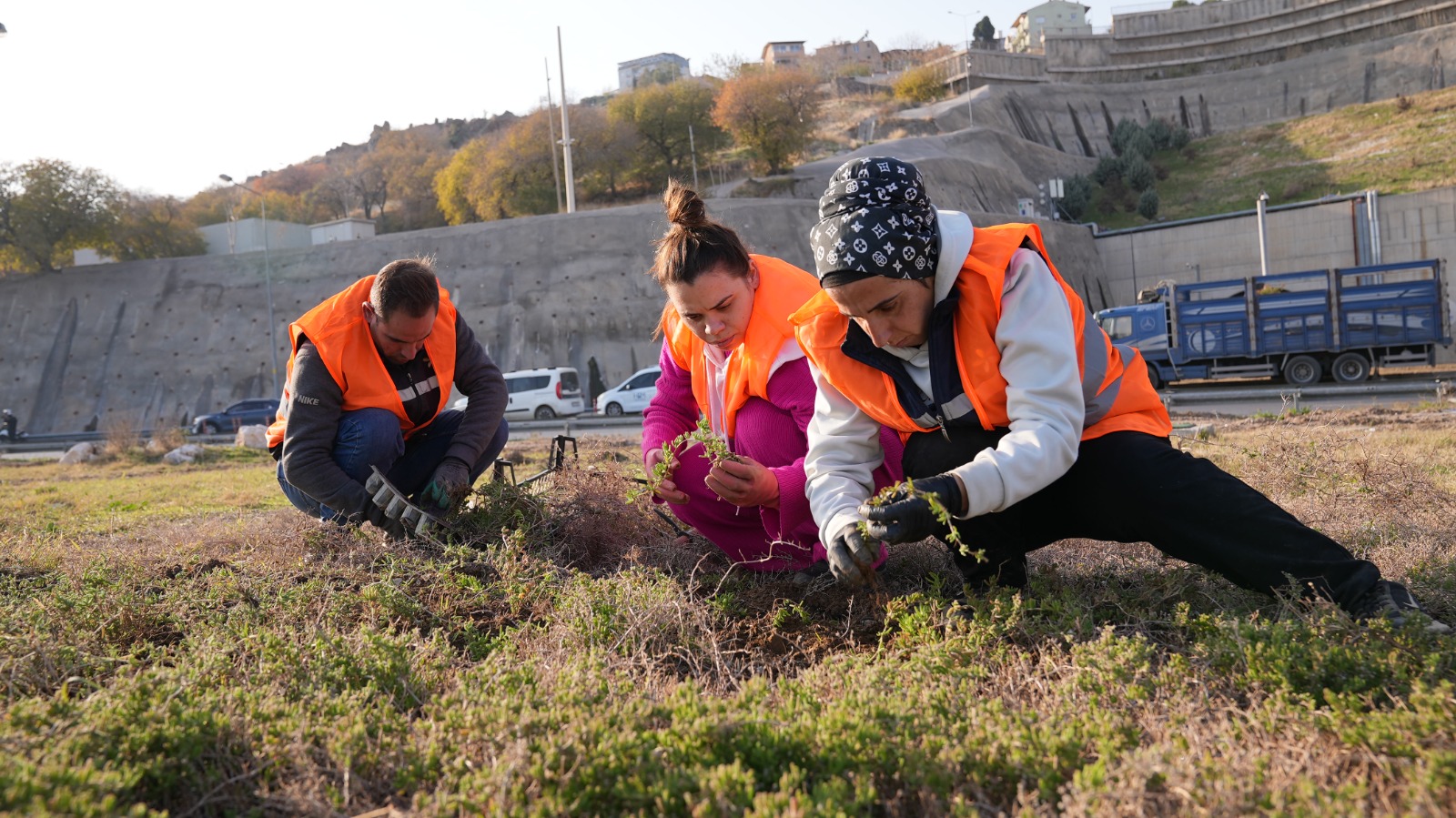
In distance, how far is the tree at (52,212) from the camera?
126ft

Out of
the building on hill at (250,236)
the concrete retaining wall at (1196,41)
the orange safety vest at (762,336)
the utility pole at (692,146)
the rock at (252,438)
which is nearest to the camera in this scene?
the orange safety vest at (762,336)

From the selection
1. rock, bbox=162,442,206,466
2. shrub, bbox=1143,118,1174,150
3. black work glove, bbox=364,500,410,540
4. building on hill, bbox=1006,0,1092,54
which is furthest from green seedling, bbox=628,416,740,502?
building on hill, bbox=1006,0,1092,54

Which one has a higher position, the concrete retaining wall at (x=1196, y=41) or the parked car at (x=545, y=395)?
the concrete retaining wall at (x=1196, y=41)

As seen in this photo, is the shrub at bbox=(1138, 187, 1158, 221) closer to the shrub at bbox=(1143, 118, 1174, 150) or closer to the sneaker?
the shrub at bbox=(1143, 118, 1174, 150)

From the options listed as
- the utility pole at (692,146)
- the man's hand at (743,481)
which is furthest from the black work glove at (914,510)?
the utility pole at (692,146)

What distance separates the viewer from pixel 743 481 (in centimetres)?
313

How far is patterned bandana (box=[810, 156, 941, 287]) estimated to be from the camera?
2.58 metres

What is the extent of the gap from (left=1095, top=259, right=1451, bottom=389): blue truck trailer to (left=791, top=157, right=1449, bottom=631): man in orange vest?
18.8 metres

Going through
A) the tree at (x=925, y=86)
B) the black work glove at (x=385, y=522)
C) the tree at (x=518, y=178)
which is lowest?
the black work glove at (x=385, y=522)

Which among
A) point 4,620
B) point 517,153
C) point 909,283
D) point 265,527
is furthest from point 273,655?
point 517,153

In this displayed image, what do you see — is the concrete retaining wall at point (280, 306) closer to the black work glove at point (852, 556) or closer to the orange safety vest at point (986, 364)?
the orange safety vest at point (986, 364)

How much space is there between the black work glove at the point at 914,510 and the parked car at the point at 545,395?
22738 mm

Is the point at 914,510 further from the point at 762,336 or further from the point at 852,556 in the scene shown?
the point at 762,336

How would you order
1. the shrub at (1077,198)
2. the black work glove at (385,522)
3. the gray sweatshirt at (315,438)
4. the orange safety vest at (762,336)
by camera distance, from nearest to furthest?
the orange safety vest at (762,336)
the black work glove at (385,522)
the gray sweatshirt at (315,438)
the shrub at (1077,198)
